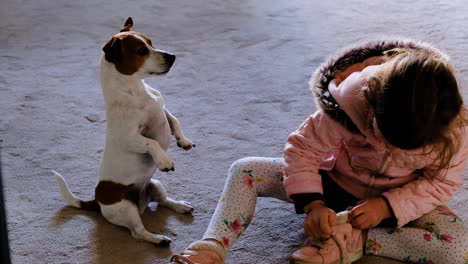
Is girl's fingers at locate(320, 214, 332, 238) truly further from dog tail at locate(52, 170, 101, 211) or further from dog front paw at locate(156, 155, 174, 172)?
dog tail at locate(52, 170, 101, 211)

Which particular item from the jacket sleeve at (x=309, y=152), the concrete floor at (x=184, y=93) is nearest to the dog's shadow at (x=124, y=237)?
the concrete floor at (x=184, y=93)

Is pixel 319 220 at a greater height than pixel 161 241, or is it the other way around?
pixel 319 220

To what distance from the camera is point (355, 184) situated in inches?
51.4

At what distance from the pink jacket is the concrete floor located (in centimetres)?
17

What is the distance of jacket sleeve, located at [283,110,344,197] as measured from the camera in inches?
48.7

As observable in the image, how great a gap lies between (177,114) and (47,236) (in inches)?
26.8

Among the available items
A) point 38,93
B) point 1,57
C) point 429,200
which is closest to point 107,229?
point 429,200

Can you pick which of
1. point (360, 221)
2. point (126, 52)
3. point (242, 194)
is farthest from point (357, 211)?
point (126, 52)

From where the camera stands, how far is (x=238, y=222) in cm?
127

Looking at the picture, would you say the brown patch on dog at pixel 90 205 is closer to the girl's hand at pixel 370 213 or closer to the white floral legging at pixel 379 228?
the white floral legging at pixel 379 228

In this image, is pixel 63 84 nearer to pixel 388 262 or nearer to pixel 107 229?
pixel 107 229

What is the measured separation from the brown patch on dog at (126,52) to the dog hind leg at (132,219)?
12.2 inches

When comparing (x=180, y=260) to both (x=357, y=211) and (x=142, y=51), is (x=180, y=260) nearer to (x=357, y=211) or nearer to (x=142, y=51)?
(x=357, y=211)

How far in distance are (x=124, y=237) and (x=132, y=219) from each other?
0.05 m
